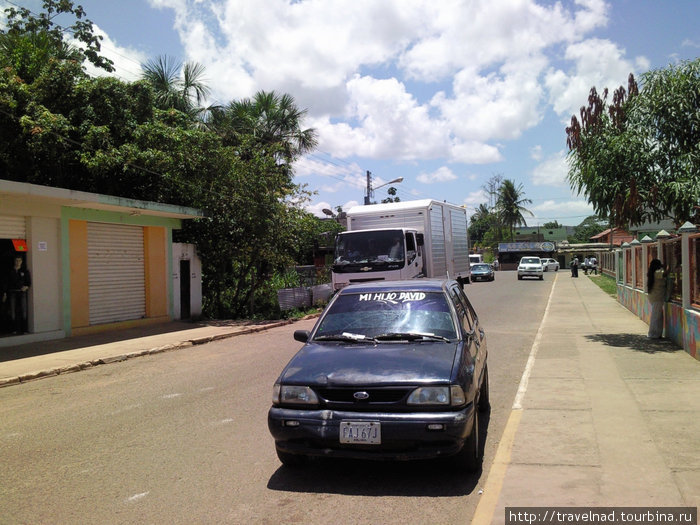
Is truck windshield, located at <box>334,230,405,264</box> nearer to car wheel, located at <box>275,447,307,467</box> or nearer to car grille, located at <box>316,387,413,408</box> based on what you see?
car wheel, located at <box>275,447,307,467</box>

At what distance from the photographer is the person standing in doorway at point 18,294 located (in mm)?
13406

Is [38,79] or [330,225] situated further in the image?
[330,225]

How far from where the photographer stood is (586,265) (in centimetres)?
5759

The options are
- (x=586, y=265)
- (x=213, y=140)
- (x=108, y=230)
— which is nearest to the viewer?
(x=108, y=230)

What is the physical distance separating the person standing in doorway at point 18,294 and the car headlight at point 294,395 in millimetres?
11150

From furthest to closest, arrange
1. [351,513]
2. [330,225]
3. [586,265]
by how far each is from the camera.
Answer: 1. [586,265]
2. [330,225]
3. [351,513]

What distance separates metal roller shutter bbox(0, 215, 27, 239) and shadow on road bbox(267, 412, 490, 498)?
11.1 meters

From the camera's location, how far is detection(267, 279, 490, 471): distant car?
14.3ft

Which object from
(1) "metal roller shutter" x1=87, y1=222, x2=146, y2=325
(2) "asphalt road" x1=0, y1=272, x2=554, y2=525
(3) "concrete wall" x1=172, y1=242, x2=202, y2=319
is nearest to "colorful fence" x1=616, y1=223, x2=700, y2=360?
(2) "asphalt road" x1=0, y1=272, x2=554, y2=525

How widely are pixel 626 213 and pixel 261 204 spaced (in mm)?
11532

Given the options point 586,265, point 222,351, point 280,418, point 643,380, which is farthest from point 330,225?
point 586,265

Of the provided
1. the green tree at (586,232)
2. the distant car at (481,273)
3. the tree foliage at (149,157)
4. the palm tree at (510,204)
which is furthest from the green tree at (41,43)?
the green tree at (586,232)

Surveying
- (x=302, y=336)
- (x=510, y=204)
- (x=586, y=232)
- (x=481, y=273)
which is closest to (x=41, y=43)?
(x=302, y=336)

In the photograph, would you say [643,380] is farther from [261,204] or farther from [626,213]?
[261,204]
